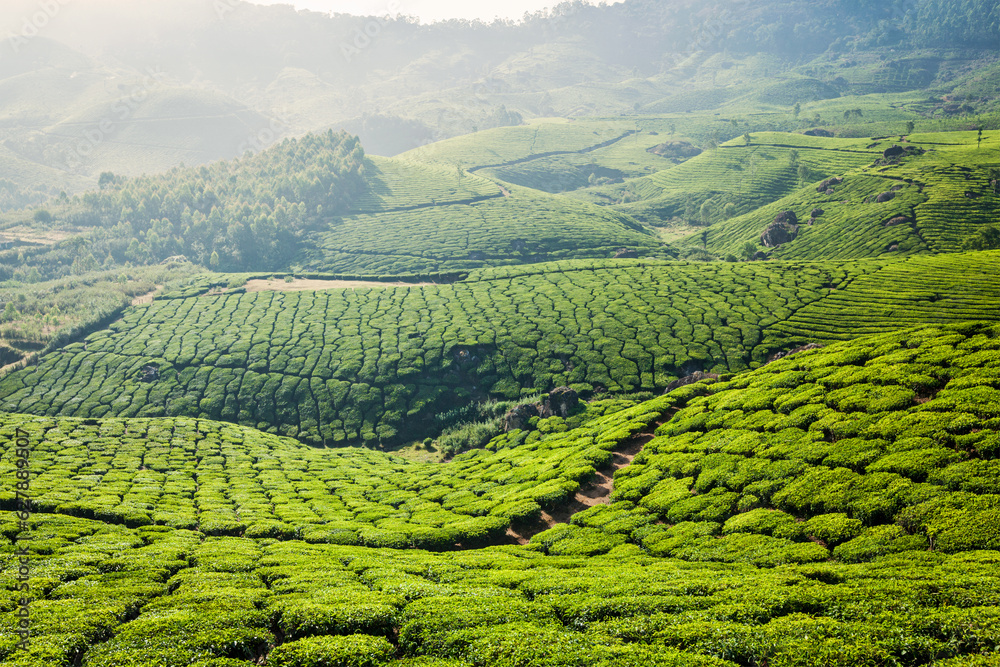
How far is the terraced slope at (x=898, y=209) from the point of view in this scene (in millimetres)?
119688

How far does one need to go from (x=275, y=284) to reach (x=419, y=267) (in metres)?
39.0

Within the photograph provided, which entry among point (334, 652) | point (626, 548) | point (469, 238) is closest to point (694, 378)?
point (626, 548)

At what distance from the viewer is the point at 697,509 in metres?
33.0

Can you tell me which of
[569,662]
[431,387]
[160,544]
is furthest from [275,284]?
[569,662]

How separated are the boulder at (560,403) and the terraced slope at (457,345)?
7.59m

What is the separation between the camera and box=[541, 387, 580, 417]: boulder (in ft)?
214

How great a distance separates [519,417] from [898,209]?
117055 mm

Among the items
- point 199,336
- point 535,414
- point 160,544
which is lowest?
point 535,414

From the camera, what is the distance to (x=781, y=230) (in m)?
146

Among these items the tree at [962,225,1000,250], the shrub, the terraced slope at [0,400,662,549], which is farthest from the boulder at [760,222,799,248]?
the shrub

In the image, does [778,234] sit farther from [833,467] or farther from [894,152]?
[833,467]

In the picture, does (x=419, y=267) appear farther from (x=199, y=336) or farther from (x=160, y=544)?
(x=160, y=544)

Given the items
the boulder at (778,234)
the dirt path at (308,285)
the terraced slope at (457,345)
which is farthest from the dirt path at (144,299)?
the boulder at (778,234)

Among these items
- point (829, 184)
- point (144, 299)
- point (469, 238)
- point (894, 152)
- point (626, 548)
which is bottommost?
point (626, 548)
